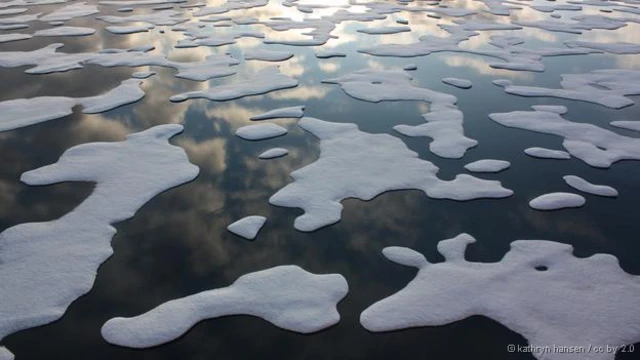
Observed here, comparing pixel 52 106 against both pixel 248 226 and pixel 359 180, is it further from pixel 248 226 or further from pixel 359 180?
pixel 359 180

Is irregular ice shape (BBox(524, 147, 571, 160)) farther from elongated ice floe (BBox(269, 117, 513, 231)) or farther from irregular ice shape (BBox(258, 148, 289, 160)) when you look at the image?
irregular ice shape (BBox(258, 148, 289, 160))

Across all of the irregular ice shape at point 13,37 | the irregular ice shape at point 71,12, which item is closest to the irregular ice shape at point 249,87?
the irregular ice shape at point 13,37

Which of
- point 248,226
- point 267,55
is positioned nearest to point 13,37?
point 267,55

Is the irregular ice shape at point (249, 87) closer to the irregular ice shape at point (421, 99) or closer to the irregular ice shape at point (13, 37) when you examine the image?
the irregular ice shape at point (421, 99)

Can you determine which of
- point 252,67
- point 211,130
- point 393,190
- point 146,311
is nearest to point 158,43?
point 252,67

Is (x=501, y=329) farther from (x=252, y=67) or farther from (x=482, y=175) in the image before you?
(x=252, y=67)

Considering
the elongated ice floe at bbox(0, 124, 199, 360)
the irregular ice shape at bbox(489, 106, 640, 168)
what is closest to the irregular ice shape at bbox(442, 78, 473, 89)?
the irregular ice shape at bbox(489, 106, 640, 168)
